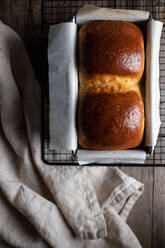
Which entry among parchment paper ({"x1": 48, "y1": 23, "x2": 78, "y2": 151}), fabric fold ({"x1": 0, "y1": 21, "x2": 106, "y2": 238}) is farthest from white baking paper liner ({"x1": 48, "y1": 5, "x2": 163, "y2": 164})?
fabric fold ({"x1": 0, "y1": 21, "x2": 106, "y2": 238})

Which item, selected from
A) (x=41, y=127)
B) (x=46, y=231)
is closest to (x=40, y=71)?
(x=41, y=127)

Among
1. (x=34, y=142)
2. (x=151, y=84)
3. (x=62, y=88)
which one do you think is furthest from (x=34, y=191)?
(x=151, y=84)

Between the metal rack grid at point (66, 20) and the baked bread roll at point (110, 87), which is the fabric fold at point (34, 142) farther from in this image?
the baked bread roll at point (110, 87)

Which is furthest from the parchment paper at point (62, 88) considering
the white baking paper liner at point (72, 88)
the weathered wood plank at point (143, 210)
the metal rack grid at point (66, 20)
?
the weathered wood plank at point (143, 210)

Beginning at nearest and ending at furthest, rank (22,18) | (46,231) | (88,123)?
(88,123) < (46,231) < (22,18)

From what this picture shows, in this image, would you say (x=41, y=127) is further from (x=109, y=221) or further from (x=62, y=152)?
(x=109, y=221)

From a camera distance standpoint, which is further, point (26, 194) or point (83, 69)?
point (26, 194)

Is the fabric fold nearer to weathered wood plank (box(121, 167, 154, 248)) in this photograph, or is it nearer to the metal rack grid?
the metal rack grid
